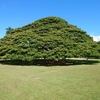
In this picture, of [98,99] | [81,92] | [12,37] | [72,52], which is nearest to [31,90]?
[81,92]

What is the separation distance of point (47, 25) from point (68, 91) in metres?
15.5

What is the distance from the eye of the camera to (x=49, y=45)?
58.9ft

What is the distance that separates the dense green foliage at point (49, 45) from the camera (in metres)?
17.6

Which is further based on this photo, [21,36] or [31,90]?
[21,36]

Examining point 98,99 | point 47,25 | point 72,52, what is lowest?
point 98,99

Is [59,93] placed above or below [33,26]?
below

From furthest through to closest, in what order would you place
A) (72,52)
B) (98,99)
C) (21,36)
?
(21,36), (72,52), (98,99)

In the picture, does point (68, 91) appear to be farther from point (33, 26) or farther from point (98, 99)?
point (33, 26)

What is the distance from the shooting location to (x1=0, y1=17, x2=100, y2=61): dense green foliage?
17.6 m

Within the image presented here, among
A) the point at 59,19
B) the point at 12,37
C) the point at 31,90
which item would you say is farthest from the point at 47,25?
the point at 31,90

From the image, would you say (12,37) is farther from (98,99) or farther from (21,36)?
(98,99)

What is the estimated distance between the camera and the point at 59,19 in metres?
21.6

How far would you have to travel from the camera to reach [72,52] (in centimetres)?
1778

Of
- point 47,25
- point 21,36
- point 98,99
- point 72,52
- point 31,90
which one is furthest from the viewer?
point 47,25
